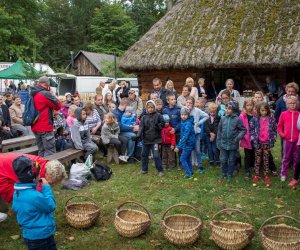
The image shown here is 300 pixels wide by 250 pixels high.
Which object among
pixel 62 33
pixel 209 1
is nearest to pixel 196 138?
pixel 209 1

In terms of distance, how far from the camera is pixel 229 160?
6992mm

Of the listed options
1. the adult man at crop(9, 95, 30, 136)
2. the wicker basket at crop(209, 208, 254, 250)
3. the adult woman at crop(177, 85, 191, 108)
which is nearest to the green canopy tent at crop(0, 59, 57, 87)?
the adult man at crop(9, 95, 30, 136)

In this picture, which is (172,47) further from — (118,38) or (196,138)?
(118,38)

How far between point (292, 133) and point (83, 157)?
4685 mm

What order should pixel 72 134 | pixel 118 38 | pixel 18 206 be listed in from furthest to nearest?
pixel 118 38 < pixel 72 134 < pixel 18 206

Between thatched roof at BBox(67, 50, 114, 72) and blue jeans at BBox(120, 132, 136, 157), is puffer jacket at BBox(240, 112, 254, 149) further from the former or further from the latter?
thatched roof at BBox(67, 50, 114, 72)

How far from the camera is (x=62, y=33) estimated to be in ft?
169

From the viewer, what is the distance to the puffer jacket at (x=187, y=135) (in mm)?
7340

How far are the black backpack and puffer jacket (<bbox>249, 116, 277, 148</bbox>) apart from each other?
9.75 feet

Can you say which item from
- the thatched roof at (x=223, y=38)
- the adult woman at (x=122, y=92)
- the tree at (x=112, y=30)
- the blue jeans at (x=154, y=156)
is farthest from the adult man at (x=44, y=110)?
the tree at (x=112, y=30)

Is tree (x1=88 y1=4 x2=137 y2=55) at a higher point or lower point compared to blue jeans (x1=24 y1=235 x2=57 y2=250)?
higher

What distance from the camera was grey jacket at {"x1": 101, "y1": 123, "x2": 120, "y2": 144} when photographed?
8.63 meters

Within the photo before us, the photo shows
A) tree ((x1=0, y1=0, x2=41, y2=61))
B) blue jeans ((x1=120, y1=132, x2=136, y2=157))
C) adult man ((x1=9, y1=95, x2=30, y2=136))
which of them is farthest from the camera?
tree ((x1=0, y1=0, x2=41, y2=61))

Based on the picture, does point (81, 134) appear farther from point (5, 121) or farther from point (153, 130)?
point (5, 121)
